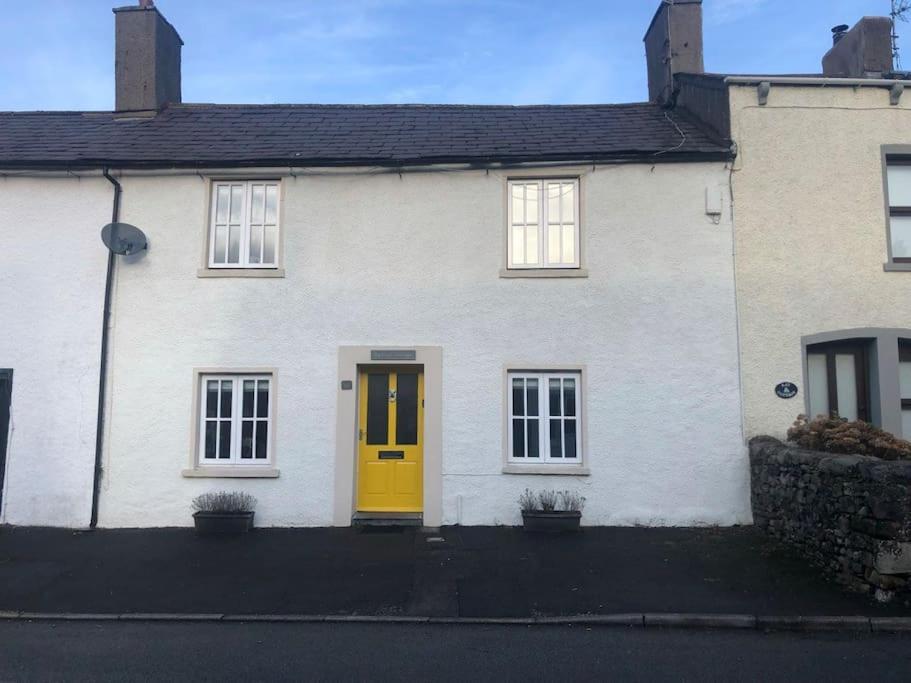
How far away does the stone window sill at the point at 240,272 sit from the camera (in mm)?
10922

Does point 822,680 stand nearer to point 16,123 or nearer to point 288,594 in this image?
point 288,594

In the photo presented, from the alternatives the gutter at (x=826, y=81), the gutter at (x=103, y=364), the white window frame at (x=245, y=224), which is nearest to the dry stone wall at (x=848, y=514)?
A: the gutter at (x=826, y=81)

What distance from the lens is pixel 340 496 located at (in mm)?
10594

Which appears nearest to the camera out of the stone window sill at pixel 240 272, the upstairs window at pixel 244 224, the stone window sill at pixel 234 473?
the stone window sill at pixel 234 473

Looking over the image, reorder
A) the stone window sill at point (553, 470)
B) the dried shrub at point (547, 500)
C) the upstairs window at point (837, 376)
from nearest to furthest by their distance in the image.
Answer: the dried shrub at point (547, 500) → the stone window sill at point (553, 470) → the upstairs window at point (837, 376)

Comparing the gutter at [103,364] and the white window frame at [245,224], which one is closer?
the gutter at [103,364]

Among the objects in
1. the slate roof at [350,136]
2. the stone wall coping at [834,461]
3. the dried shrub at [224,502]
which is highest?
the slate roof at [350,136]

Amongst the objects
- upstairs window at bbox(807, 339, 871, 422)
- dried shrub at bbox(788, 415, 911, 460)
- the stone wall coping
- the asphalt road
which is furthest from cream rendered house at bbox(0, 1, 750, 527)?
the asphalt road

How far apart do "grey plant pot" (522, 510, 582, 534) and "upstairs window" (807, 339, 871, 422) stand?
3.80 meters

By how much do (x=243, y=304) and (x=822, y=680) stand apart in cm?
840

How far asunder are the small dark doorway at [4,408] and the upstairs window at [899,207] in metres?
12.7

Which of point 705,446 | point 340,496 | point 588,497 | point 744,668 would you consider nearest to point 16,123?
point 340,496

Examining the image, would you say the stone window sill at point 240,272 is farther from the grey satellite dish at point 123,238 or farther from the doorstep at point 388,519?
the doorstep at point 388,519

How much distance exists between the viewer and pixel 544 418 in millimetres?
10797
